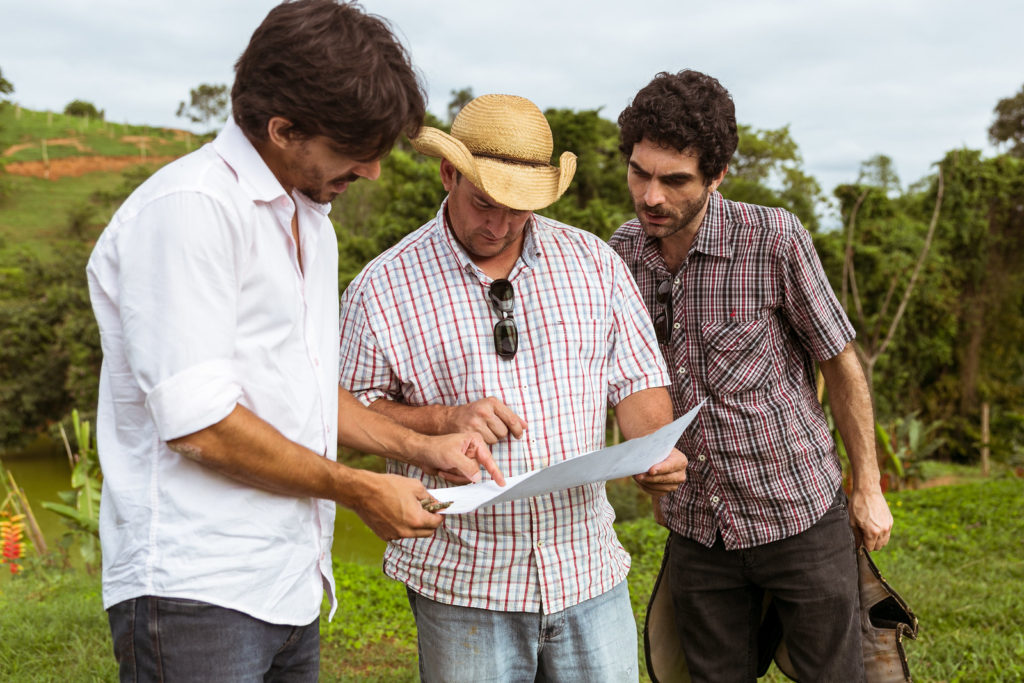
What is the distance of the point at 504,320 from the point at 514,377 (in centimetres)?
15

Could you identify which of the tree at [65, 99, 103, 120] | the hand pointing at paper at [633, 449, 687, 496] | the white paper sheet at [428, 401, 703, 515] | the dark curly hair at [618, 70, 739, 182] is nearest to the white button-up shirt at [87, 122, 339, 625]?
the white paper sheet at [428, 401, 703, 515]

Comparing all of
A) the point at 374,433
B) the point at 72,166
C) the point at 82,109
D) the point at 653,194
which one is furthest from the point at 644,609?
the point at 82,109

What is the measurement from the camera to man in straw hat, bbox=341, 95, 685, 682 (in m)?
2.12

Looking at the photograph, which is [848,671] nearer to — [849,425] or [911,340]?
[849,425]

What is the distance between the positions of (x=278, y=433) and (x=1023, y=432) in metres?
18.7

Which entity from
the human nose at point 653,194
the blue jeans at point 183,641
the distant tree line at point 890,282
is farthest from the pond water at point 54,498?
the blue jeans at point 183,641

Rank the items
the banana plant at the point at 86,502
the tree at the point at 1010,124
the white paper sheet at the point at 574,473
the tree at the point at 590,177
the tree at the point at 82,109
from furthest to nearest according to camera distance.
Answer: the tree at the point at 82,109
the tree at the point at 1010,124
the tree at the point at 590,177
the banana plant at the point at 86,502
the white paper sheet at the point at 574,473

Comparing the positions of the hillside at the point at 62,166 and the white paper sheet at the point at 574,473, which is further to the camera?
the hillside at the point at 62,166

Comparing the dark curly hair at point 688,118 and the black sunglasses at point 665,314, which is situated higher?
the dark curly hair at point 688,118

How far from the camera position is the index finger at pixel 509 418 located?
2072 millimetres

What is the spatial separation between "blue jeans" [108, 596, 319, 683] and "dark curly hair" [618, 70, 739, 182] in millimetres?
1879

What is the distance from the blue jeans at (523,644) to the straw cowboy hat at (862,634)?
2.59 ft

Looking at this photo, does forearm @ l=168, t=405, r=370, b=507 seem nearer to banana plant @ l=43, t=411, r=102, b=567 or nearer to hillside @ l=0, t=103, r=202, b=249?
banana plant @ l=43, t=411, r=102, b=567

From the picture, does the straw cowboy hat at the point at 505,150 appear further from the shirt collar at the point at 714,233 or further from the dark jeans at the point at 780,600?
the dark jeans at the point at 780,600
